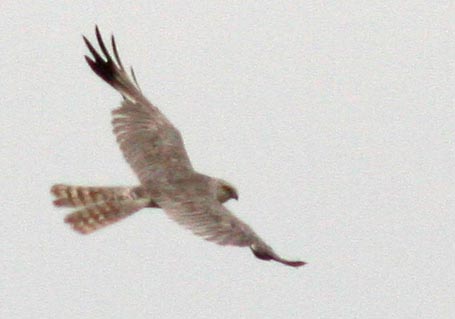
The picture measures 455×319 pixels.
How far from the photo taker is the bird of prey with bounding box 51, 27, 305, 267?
40.1 ft

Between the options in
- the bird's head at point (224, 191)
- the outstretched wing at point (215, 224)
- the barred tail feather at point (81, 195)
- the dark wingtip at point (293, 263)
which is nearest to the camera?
the dark wingtip at point (293, 263)

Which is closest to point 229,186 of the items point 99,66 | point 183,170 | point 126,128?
point 183,170

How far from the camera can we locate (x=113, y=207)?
44.9 feet

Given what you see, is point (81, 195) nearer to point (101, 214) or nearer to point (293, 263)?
point (101, 214)

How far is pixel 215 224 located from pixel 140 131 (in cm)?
286

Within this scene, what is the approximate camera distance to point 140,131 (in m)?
14.8

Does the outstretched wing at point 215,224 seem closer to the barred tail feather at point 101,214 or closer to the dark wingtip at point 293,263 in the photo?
the dark wingtip at point 293,263

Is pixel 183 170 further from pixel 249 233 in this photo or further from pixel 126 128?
pixel 249 233

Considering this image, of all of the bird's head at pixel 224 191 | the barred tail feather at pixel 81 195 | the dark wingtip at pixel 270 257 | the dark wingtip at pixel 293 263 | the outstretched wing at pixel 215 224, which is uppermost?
the bird's head at pixel 224 191

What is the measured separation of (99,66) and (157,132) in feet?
4.51

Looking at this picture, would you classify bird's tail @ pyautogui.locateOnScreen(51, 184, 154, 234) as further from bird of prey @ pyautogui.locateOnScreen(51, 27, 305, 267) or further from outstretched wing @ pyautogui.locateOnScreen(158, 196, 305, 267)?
outstretched wing @ pyautogui.locateOnScreen(158, 196, 305, 267)

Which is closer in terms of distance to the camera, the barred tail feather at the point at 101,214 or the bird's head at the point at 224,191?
the barred tail feather at the point at 101,214

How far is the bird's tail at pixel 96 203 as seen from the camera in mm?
13452

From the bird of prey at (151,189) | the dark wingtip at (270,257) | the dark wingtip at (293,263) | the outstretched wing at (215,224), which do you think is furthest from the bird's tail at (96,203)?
the dark wingtip at (293,263)
